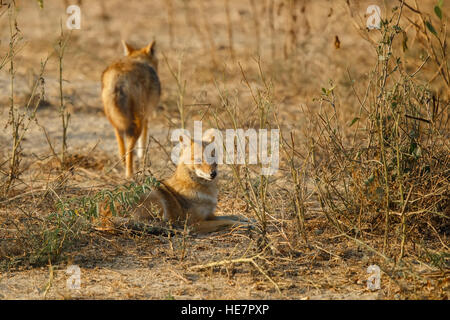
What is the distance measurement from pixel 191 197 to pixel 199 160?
32cm

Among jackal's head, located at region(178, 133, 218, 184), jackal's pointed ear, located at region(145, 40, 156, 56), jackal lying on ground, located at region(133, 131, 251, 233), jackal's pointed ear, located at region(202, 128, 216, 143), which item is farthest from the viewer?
jackal's pointed ear, located at region(145, 40, 156, 56)

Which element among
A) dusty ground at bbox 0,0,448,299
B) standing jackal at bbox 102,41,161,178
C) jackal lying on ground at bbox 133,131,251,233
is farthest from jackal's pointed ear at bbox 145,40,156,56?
jackal lying on ground at bbox 133,131,251,233

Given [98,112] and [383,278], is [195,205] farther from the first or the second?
[98,112]

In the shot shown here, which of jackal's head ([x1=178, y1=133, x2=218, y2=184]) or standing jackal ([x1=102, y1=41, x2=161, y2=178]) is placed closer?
jackal's head ([x1=178, y1=133, x2=218, y2=184])

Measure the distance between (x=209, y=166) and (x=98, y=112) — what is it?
13.9 feet

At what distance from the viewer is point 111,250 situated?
16.4ft

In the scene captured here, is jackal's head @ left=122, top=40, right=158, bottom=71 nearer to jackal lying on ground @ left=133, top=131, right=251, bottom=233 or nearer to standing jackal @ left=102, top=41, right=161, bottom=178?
standing jackal @ left=102, top=41, right=161, bottom=178

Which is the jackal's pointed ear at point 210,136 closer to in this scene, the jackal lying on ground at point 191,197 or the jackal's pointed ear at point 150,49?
the jackal lying on ground at point 191,197

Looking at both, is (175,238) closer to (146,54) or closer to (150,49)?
(146,54)

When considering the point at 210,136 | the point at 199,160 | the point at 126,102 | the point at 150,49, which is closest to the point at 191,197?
the point at 199,160

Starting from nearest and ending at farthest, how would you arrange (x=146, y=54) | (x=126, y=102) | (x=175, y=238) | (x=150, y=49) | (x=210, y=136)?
(x=175, y=238) → (x=210, y=136) → (x=126, y=102) → (x=146, y=54) → (x=150, y=49)

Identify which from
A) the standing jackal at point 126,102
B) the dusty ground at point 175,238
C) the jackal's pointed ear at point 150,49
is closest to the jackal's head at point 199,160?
the dusty ground at point 175,238

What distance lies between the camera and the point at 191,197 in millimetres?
5727

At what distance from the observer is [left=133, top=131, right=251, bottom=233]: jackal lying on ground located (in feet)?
17.9
